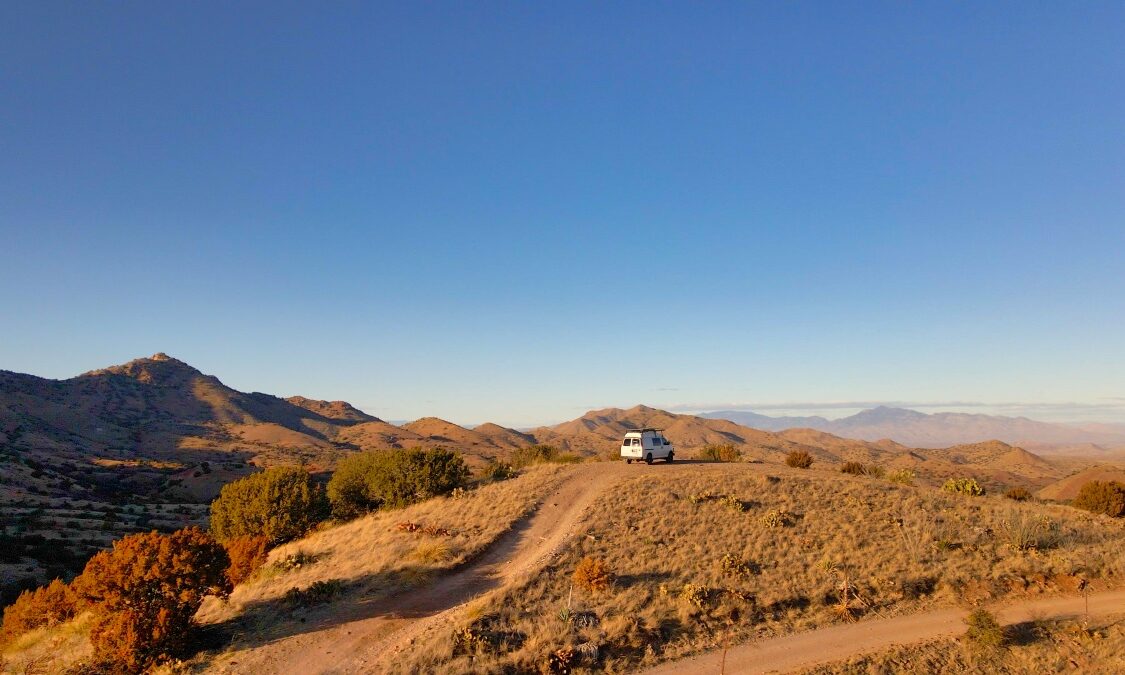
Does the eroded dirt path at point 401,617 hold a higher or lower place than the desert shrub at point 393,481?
lower

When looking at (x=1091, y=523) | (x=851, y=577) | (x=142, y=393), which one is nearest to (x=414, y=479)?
(x=851, y=577)

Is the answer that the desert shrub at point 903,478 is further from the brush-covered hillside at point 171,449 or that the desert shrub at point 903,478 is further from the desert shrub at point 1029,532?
the brush-covered hillside at point 171,449

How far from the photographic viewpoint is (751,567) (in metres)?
22.7

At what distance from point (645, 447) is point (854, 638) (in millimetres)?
21676

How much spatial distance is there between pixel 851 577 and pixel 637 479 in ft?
41.4

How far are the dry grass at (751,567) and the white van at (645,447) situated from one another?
20.5ft

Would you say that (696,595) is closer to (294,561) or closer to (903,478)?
(294,561)

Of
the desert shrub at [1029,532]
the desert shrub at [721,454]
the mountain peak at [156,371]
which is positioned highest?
the mountain peak at [156,371]

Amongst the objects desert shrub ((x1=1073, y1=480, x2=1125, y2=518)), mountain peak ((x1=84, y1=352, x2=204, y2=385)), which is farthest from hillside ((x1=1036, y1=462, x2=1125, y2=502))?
mountain peak ((x1=84, y1=352, x2=204, y2=385))

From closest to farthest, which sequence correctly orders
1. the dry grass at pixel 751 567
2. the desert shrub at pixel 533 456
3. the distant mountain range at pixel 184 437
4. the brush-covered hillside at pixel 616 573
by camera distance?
the brush-covered hillside at pixel 616 573
the dry grass at pixel 751 567
the desert shrub at pixel 533 456
the distant mountain range at pixel 184 437

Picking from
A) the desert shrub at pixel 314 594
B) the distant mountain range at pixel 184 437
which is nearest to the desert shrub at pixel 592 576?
the desert shrub at pixel 314 594

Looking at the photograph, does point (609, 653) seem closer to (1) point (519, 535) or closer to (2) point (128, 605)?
(1) point (519, 535)

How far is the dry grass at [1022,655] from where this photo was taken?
1766 cm

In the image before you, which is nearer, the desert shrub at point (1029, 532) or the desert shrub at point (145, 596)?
the desert shrub at point (145, 596)
